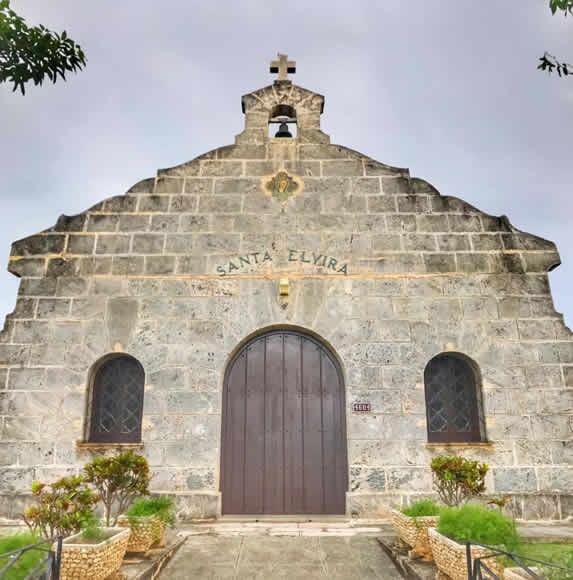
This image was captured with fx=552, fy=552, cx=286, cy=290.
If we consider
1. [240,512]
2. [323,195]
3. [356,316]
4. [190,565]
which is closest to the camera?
[190,565]

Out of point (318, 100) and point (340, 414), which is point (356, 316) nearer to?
point (340, 414)

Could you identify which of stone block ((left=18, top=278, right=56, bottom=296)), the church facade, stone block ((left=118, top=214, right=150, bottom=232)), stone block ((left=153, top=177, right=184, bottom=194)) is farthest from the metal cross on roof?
stone block ((left=18, top=278, right=56, bottom=296))

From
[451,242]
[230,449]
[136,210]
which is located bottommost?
[230,449]

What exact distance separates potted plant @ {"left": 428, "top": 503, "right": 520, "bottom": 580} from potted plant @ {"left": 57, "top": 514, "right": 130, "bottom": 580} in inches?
114

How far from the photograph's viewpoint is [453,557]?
4688mm

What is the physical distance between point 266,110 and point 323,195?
191 cm

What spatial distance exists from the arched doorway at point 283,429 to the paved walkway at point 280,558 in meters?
1.33

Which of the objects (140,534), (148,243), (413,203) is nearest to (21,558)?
(140,534)

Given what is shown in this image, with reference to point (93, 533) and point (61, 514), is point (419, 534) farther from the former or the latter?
point (61, 514)

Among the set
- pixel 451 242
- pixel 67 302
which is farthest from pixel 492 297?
pixel 67 302

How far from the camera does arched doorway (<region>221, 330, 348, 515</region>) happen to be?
26.3 feet

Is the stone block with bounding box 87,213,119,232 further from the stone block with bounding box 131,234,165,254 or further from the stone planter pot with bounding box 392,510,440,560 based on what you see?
the stone planter pot with bounding box 392,510,440,560

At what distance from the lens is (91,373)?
8.33m

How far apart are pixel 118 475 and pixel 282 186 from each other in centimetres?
514
